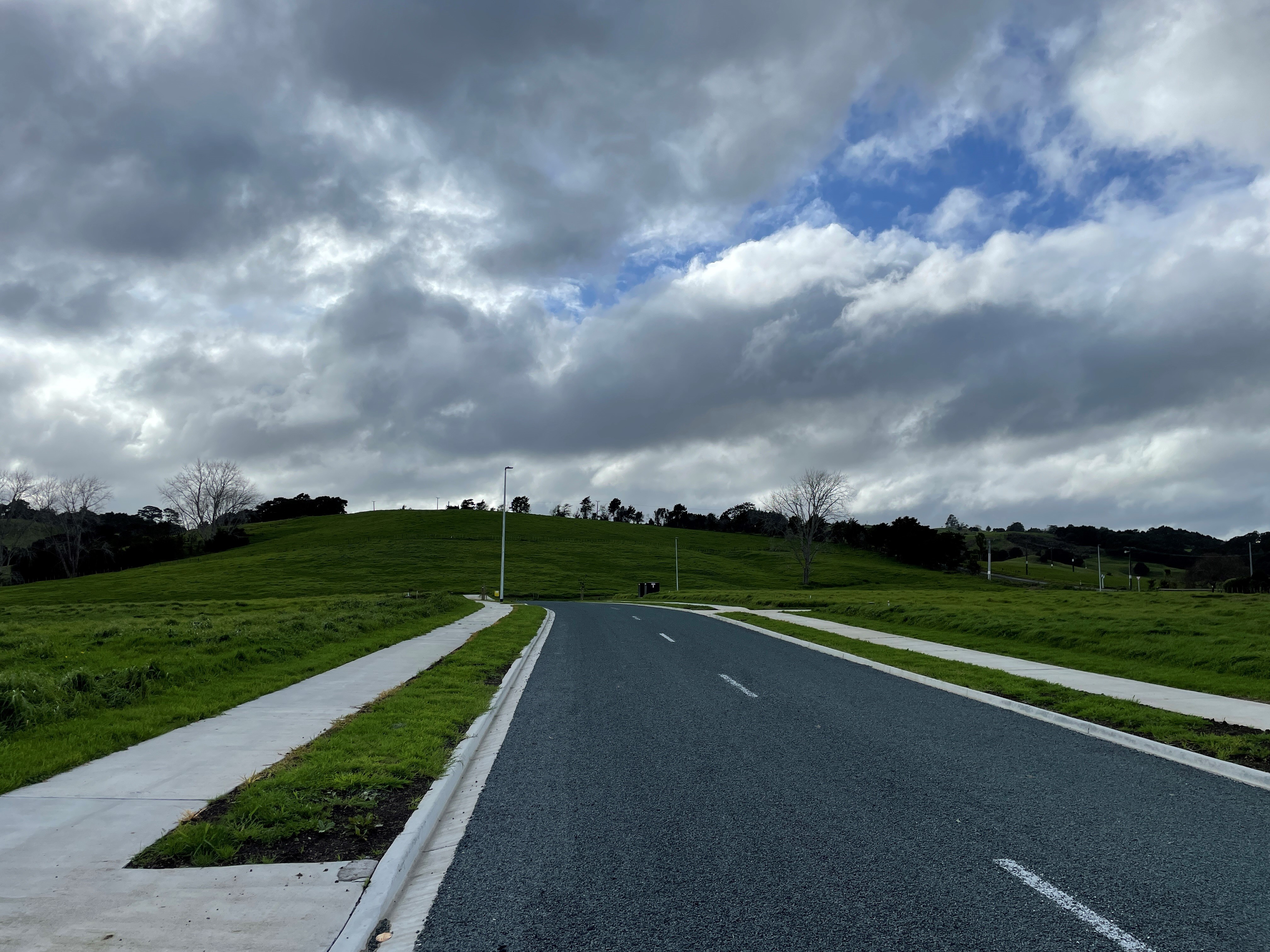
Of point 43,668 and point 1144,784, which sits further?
point 43,668

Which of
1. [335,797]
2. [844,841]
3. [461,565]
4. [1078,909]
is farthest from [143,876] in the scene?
[461,565]

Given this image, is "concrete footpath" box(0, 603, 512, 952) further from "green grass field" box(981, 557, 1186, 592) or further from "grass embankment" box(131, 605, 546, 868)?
"green grass field" box(981, 557, 1186, 592)

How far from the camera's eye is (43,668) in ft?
40.1

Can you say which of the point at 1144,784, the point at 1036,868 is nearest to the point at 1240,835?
the point at 1144,784

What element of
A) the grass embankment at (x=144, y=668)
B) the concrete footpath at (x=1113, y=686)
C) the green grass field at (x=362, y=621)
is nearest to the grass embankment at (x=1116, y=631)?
the green grass field at (x=362, y=621)

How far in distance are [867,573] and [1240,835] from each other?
8596 centimetres

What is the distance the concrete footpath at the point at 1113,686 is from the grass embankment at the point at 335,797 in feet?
30.9

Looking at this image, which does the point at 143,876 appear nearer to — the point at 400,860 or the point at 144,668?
the point at 400,860

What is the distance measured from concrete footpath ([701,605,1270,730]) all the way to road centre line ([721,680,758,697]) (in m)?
5.07

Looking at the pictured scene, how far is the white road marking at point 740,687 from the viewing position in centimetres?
1134

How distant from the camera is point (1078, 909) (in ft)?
13.6

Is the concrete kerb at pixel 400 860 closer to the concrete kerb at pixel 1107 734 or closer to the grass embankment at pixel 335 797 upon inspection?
the grass embankment at pixel 335 797

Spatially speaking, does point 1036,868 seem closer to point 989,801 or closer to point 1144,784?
point 989,801

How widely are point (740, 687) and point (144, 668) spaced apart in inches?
360
